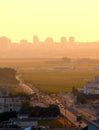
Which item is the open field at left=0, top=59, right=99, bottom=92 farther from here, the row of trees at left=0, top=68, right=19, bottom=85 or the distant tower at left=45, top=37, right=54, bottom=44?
the distant tower at left=45, top=37, right=54, bottom=44

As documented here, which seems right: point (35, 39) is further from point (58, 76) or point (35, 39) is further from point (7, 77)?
point (7, 77)

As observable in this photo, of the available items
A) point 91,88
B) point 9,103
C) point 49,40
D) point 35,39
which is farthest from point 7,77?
point 35,39

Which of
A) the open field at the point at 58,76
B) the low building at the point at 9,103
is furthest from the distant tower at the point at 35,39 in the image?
the low building at the point at 9,103

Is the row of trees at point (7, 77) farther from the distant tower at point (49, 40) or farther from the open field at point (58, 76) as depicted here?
the distant tower at point (49, 40)

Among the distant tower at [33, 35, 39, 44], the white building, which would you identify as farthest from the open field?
the distant tower at [33, 35, 39, 44]

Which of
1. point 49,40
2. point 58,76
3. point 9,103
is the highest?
point 49,40

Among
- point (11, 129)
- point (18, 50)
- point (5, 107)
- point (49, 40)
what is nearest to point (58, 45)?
point (49, 40)

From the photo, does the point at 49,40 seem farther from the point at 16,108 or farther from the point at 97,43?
the point at 16,108

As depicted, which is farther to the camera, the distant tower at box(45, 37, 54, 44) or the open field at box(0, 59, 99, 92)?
the distant tower at box(45, 37, 54, 44)

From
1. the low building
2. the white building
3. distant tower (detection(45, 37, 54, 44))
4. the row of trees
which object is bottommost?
the low building

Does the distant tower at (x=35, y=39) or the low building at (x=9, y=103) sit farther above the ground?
the distant tower at (x=35, y=39)

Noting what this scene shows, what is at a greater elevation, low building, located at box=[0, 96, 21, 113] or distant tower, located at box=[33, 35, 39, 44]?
distant tower, located at box=[33, 35, 39, 44]

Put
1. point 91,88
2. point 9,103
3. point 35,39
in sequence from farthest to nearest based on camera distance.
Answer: point 35,39 → point 91,88 → point 9,103
